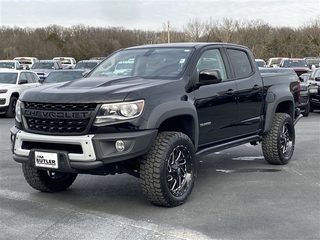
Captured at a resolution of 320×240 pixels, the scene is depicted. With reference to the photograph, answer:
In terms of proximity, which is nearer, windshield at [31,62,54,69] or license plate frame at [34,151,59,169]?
license plate frame at [34,151,59,169]

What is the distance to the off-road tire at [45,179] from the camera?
6.19m

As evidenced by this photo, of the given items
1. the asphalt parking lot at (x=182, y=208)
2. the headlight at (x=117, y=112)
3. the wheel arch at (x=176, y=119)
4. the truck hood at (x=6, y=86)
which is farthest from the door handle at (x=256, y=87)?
the truck hood at (x=6, y=86)

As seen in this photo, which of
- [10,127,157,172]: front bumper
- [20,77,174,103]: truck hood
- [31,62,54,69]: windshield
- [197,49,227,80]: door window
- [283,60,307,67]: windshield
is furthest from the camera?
[31,62,54,69]: windshield

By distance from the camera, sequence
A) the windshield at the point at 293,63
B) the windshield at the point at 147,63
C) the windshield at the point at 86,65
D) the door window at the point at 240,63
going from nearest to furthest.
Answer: the windshield at the point at 147,63 < the door window at the point at 240,63 < the windshield at the point at 86,65 < the windshield at the point at 293,63

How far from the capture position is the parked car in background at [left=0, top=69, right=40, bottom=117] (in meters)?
16.0

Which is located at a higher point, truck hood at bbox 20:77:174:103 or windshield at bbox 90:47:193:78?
windshield at bbox 90:47:193:78

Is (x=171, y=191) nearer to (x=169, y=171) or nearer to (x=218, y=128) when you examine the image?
(x=169, y=171)

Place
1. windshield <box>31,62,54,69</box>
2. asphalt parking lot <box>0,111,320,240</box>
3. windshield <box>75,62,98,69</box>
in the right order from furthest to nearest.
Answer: windshield <box>31,62,54,69</box> < windshield <box>75,62,98,69</box> < asphalt parking lot <box>0,111,320,240</box>

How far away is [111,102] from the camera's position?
520cm

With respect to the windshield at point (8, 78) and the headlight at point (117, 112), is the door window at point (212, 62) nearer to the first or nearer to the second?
the headlight at point (117, 112)

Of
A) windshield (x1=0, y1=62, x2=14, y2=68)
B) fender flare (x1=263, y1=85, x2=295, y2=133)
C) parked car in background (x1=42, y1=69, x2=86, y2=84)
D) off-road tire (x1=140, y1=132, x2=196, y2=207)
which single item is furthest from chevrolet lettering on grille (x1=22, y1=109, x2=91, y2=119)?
windshield (x1=0, y1=62, x2=14, y2=68)

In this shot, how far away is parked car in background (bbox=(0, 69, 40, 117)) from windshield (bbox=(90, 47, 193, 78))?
9.73 meters

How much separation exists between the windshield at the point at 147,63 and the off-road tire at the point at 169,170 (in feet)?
3.13

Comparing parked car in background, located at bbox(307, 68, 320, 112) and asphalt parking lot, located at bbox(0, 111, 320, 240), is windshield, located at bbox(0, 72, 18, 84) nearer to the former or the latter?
asphalt parking lot, located at bbox(0, 111, 320, 240)
